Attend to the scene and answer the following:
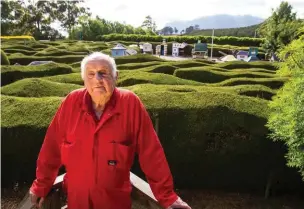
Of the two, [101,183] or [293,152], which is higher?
[101,183]

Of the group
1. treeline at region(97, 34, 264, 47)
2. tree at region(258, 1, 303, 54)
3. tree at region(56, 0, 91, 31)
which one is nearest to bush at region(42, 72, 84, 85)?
tree at region(258, 1, 303, 54)

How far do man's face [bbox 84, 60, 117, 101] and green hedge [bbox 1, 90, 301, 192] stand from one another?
2.99 m

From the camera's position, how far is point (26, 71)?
10492 mm

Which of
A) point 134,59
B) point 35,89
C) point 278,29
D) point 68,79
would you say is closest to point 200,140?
point 35,89

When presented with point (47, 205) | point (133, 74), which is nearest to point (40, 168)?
point (47, 205)

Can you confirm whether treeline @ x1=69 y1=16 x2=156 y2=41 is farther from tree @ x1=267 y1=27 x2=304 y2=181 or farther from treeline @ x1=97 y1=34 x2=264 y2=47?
tree @ x1=267 y1=27 x2=304 y2=181

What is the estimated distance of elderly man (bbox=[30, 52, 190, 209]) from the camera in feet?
7.06

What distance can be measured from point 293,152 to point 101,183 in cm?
334

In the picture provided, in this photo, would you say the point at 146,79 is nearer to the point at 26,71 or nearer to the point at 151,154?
the point at 26,71

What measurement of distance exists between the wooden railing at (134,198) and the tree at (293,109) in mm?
2676

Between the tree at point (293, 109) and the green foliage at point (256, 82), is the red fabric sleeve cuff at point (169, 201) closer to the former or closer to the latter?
the tree at point (293, 109)

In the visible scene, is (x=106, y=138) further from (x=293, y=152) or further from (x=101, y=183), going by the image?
(x=293, y=152)

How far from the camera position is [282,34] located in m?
24.8

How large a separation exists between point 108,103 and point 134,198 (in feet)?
2.27
